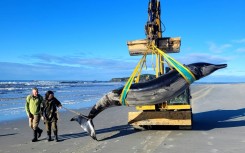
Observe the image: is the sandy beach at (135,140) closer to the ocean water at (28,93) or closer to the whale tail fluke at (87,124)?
the whale tail fluke at (87,124)

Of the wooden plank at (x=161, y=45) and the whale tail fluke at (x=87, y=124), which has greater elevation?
the wooden plank at (x=161, y=45)

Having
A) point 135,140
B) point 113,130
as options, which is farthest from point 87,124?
point 113,130

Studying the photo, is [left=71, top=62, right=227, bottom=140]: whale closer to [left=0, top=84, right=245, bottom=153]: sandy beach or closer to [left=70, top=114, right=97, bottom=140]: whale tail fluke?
[left=0, top=84, right=245, bottom=153]: sandy beach

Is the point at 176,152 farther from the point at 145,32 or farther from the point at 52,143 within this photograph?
the point at 145,32

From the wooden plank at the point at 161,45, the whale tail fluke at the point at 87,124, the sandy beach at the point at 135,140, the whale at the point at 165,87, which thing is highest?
the wooden plank at the point at 161,45

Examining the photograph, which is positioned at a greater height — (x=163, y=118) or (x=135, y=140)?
(x=163, y=118)

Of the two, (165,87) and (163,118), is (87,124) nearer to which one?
(163,118)

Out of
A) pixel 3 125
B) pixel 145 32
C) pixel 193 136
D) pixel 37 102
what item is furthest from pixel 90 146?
pixel 3 125

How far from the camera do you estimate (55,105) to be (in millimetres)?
10680

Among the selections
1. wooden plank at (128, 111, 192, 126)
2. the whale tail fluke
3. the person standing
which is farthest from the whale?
the person standing

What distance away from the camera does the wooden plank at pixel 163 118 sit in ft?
37.0

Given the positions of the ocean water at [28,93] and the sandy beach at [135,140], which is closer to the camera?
the sandy beach at [135,140]

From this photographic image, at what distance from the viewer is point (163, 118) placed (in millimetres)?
11438

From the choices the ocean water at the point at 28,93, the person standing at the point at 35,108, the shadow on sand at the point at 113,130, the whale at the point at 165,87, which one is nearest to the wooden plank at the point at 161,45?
the whale at the point at 165,87
